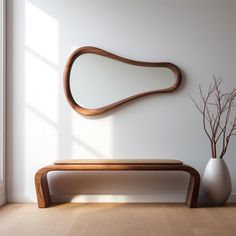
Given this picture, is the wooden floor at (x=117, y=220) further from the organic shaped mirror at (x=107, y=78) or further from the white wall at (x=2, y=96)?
the organic shaped mirror at (x=107, y=78)

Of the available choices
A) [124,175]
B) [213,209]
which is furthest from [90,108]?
[213,209]

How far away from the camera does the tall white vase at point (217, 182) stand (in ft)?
11.4

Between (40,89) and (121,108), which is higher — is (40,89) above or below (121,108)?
above

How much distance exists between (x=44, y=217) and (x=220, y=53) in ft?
7.72

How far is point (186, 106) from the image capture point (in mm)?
3771

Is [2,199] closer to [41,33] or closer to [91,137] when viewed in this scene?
[91,137]

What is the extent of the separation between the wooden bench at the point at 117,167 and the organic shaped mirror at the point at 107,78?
2.07ft

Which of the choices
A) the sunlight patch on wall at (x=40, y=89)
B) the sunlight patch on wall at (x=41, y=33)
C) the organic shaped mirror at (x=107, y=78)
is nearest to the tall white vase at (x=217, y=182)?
the organic shaped mirror at (x=107, y=78)

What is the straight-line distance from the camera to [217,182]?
3.47 metres

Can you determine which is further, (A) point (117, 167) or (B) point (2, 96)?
(B) point (2, 96)

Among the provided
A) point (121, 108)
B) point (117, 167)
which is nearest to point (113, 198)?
point (117, 167)

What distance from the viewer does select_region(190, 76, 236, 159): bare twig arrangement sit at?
147 inches

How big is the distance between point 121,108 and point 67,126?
584 millimetres

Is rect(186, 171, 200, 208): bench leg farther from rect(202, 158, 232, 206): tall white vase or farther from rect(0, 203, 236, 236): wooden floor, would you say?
rect(202, 158, 232, 206): tall white vase
